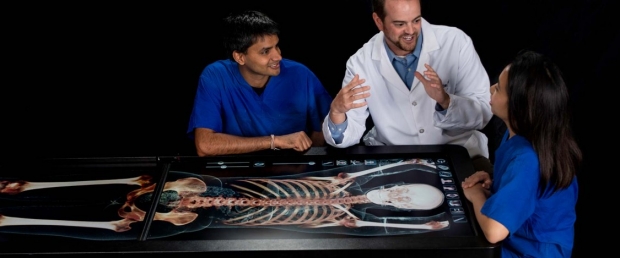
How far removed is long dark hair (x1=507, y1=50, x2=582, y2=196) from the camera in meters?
2.57

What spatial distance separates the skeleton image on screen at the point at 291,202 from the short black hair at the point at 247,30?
775 millimetres

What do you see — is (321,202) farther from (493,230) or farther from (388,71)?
(388,71)

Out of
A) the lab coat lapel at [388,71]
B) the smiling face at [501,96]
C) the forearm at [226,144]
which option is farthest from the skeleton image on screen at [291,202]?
the lab coat lapel at [388,71]

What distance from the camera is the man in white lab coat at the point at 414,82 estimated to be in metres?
3.39

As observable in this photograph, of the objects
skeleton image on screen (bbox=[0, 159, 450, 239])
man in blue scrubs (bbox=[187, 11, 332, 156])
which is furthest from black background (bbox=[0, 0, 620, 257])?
skeleton image on screen (bbox=[0, 159, 450, 239])

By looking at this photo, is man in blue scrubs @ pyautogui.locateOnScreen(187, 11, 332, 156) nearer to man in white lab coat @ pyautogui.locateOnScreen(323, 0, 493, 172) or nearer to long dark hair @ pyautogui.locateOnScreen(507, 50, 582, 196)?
man in white lab coat @ pyautogui.locateOnScreen(323, 0, 493, 172)

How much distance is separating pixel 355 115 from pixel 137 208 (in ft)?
3.20

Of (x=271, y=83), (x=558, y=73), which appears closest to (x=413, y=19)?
(x=271, y=83)

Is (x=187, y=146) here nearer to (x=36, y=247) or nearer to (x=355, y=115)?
(x=355, y=115)

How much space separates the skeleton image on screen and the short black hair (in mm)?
775

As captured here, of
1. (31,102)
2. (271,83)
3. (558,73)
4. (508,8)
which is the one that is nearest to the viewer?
(558,73)

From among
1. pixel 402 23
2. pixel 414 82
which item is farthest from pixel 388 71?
pixel 402 23

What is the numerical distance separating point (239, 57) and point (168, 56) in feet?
2.50

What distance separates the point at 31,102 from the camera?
4473 millimetres
